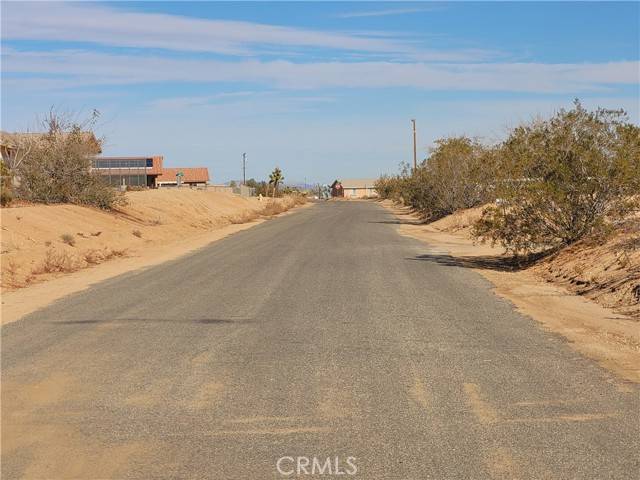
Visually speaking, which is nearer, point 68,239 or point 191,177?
point 68,239

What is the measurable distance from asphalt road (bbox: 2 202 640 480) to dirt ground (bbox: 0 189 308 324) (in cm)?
343

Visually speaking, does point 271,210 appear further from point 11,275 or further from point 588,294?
point 588,294

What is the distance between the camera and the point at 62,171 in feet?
119

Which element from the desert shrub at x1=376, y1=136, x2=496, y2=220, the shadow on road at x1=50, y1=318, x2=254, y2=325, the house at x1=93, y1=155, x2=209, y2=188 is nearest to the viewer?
the shadow on road at x1=50, y1=318, x2=254, y2=325

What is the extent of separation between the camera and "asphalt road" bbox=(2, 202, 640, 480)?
217 inches

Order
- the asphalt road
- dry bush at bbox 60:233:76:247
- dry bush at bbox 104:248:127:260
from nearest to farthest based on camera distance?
the asphalt road < dry bush at bbox 104:248:127:260 < dry bush at bbox 60:233:76:247

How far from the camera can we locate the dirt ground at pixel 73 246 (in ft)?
55.5

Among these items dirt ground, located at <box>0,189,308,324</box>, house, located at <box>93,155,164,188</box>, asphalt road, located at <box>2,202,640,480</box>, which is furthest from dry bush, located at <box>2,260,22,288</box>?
house, located at <box>93,155,164,188</box>

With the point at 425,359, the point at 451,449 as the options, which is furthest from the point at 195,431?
the point at 425,359

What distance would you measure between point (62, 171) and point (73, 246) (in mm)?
12282

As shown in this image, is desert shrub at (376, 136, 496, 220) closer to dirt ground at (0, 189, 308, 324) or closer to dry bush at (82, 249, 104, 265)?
dirt ground at (0, 189, 308, 324)

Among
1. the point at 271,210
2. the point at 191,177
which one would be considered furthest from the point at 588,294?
the point at 191,177

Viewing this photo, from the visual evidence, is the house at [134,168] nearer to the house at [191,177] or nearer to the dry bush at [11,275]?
the house at [191,177]

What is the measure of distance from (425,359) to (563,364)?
1573mm
